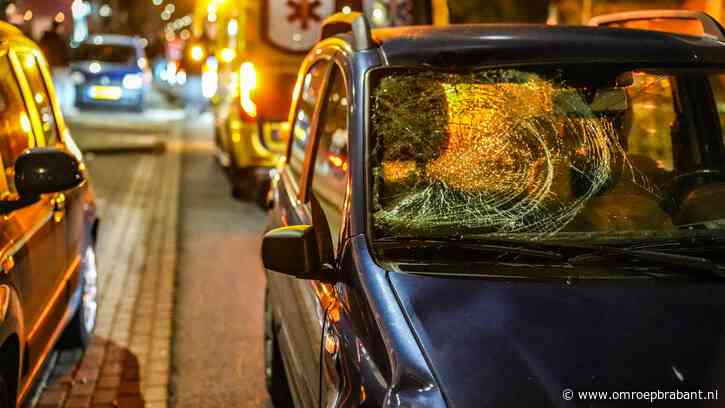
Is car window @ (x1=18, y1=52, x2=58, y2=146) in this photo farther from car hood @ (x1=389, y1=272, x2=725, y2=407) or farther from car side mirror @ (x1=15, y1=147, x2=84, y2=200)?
car hood @ (x1=389, y1=272, x2=725, y2=407)

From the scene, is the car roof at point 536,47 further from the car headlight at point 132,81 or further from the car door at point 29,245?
the car headlight at point 132,81

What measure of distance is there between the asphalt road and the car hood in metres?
2.70

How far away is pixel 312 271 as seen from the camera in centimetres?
353

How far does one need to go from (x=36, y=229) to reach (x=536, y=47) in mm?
2331

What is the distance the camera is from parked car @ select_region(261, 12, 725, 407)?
292 cm

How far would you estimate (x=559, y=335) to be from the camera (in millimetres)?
2967

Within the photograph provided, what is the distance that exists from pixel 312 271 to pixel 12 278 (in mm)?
1392

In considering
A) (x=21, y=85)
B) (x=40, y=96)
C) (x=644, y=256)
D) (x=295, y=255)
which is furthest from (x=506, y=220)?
(x=40, y=96)

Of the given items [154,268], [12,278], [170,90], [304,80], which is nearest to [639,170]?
[304,80]

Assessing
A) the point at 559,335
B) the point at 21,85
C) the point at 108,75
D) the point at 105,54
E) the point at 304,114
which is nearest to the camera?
the point at 559,335

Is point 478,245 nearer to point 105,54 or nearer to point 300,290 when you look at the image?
point 300,290

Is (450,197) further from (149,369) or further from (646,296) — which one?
(149,369)

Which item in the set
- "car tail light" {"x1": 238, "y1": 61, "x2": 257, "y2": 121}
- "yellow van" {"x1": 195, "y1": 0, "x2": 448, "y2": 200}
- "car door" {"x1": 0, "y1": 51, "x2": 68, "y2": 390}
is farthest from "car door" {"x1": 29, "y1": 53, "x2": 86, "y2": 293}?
"car tail light" {"x1": 238, "y1": 61, "x2": 257, "y2": 121}

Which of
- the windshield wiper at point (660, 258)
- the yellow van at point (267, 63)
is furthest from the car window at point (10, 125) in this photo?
the yellow van at point (267, 63)
